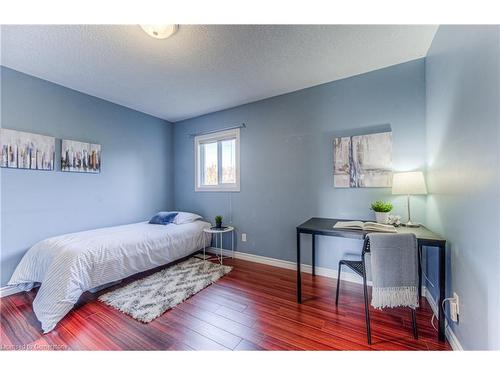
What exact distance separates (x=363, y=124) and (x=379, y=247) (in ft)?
4.79

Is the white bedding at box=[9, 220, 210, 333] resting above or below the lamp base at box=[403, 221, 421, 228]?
below

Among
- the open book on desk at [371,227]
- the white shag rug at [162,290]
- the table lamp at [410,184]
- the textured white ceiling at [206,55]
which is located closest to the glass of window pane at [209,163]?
the textured white ceiling at [206,55]

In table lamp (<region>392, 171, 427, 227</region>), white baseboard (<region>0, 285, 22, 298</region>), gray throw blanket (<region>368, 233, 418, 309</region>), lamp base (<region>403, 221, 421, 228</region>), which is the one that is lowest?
white baseboard (<region>0, 285, 22, 298</region>)

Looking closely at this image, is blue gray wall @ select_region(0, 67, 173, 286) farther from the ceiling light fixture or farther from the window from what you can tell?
the ceiling light fixture

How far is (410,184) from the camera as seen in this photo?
175 centimetres

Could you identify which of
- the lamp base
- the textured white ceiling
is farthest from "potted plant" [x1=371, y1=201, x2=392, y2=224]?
the textured white ceiling

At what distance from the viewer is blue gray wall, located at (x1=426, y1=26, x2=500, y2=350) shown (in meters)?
0.91

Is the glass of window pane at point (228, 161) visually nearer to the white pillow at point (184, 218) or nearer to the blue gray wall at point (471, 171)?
the white pillow at point (184, 218)

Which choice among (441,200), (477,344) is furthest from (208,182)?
(477,344)

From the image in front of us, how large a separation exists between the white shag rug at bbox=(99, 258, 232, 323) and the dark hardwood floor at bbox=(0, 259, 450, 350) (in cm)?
8

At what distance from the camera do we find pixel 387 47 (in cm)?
176

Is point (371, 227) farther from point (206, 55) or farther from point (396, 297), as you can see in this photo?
point (206, 55)

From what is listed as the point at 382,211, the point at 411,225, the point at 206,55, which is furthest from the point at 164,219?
the point at 411,225
